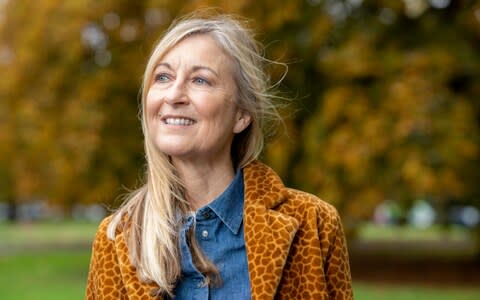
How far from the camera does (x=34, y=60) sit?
1756cm

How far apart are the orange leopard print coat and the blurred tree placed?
283 inches

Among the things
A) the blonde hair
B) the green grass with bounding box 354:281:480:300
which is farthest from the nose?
the green grass with bounding box 354:281:480:300

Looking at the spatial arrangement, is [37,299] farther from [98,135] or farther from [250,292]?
[250,292]

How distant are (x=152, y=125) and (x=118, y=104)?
15.2 metres

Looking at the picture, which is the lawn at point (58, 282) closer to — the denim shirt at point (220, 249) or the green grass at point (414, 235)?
the green grass at point (414, 235)

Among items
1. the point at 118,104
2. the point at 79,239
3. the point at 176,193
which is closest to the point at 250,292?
the point at 176,193

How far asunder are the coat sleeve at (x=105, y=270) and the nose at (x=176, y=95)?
440mm

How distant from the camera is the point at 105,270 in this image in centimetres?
271

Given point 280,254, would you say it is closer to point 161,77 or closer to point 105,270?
point 105,270

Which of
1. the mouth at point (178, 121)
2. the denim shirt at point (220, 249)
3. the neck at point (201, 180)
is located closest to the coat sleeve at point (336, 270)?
the denim shirt at point (220, 249)

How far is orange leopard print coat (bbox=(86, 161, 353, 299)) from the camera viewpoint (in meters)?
2.63

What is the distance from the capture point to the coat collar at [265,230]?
103 inches

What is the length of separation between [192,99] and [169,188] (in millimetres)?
290

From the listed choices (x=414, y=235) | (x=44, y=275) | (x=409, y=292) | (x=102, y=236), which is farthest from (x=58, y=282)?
(x=414, y=235)
